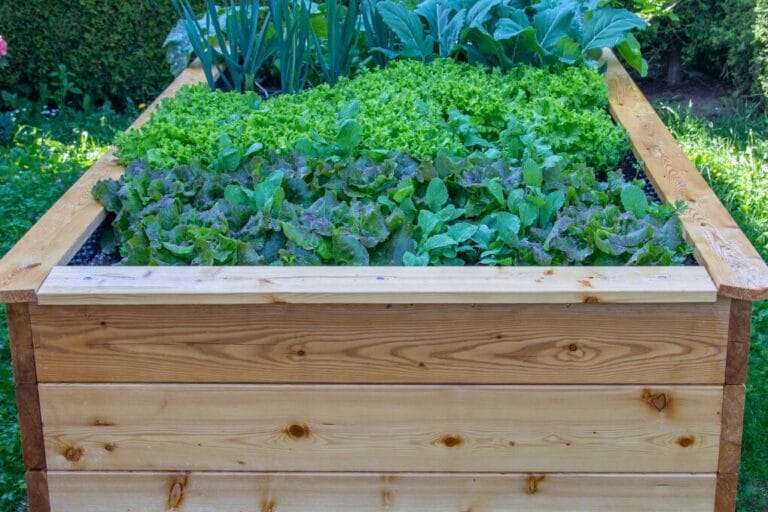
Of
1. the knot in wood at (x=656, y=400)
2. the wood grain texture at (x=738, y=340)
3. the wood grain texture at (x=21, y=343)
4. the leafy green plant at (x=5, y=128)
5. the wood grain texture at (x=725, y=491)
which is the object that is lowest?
the leafy green plant at (x=5, y=128)

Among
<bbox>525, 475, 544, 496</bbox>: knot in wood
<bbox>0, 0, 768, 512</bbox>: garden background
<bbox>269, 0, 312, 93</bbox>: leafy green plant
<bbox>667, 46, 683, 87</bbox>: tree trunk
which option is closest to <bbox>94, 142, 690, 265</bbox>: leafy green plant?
<bbox>525, 475, 544, 496</bbox>: knot in wood

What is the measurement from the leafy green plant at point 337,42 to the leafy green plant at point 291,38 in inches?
3.2

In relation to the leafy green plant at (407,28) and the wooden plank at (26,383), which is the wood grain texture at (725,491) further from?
the leafy green plant at (407,28)

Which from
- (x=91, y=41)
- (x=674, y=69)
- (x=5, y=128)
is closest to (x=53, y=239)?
(x=5, y=128)

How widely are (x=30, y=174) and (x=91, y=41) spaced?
148cm

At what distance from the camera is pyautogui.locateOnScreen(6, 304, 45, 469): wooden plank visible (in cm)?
196

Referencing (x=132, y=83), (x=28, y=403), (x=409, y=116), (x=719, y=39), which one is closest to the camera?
(x=28, y=403)

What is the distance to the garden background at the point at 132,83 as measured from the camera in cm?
474

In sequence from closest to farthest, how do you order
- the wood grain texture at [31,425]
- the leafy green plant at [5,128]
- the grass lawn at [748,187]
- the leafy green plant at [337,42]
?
the wood grain texture at [31,425], the grass lawn at [748,187], the leafy green plant at [337,42], the leafy green plant at [5,128]

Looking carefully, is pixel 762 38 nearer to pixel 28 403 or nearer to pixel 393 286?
pixel 393 286

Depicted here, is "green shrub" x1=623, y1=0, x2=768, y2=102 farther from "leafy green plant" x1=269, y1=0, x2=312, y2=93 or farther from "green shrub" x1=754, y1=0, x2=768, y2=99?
"leafy green plant" x1=269, y1=0, x2=312, y2=93

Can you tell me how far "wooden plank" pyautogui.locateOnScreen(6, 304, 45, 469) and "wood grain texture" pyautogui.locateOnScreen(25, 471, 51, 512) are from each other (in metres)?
0.02

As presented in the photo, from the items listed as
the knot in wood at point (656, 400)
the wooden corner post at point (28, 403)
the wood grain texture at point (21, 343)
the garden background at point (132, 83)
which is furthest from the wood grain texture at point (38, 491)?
the garden background at point (132, 83)

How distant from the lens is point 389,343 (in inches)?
76.8
